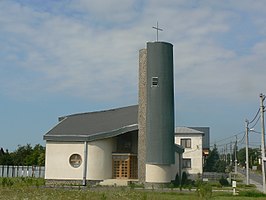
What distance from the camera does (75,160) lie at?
1500 inches

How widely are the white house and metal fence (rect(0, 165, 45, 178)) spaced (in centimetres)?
1900

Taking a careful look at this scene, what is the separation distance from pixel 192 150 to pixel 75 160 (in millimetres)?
26382

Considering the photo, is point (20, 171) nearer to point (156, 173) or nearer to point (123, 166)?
point (123, 166)

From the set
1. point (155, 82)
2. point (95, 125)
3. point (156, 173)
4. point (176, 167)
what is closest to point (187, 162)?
point (176, 167)

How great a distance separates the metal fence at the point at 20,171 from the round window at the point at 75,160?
13894 millimetres

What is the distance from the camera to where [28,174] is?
5147 cm

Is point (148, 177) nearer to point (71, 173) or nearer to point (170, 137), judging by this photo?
Result: point (170, 137)

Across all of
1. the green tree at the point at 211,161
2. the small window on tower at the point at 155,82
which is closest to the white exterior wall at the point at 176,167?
the small window on tower at the point at 155,82

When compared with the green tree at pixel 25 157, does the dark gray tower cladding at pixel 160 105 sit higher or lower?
higher

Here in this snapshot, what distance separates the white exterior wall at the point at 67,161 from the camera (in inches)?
1489

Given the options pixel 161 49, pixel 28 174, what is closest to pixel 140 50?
pixel 161 49

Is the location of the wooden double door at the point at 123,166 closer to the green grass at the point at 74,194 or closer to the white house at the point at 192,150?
the green grass at the point at 74,194

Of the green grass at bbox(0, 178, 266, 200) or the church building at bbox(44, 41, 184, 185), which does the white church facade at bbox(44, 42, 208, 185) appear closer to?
the church building at bbox(44, 41, 184, 185)

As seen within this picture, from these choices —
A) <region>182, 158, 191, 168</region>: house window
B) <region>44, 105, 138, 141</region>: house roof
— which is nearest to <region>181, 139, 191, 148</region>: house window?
<region>182, 158, 191, 168</region>: house window
